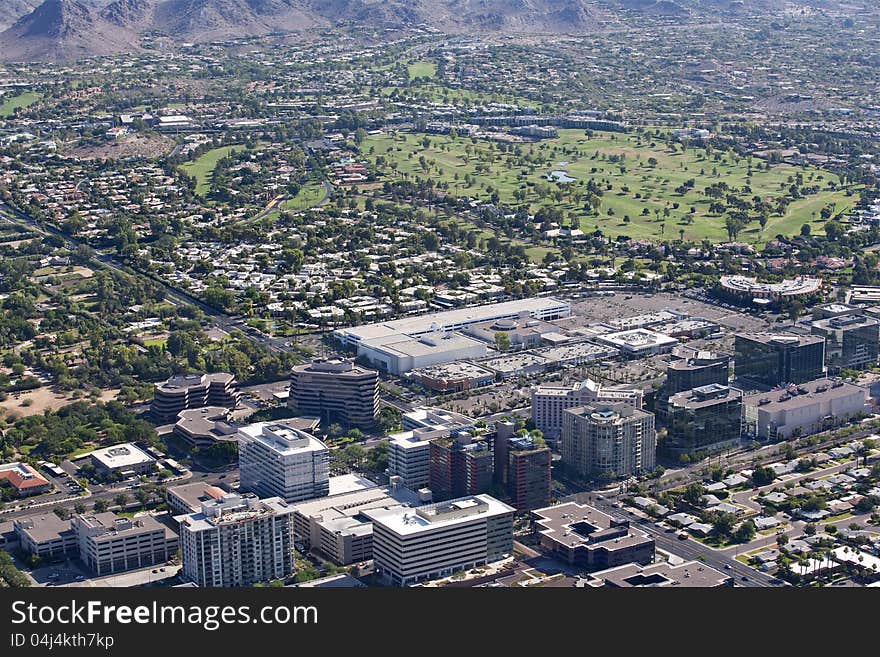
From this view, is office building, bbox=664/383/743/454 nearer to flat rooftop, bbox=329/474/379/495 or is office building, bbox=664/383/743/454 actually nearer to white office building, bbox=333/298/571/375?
flat rooftop, bbox=329/474/379/495

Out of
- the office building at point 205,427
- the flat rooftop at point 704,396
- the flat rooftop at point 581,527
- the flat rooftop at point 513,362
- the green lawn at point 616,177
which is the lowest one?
the green lawn at point 616,177

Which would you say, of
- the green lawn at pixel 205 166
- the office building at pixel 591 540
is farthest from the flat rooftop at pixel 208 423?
the green lawn at pixel 205 166

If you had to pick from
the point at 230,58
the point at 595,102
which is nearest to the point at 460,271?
the point at 595,102

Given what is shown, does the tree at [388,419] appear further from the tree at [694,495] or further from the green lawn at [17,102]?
the green lawn at [17,102]

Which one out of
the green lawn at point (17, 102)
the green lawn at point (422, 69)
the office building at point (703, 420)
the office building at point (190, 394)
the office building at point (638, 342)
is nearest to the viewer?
the office building at point (703, 420)

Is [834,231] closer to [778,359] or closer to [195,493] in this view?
[778,359]

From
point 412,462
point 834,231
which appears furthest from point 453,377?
point 834,231

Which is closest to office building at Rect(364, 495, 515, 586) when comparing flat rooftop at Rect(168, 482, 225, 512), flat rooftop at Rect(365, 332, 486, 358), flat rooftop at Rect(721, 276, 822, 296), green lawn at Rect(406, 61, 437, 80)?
flat rooftop at Rect(168, 482, 225, 512)
